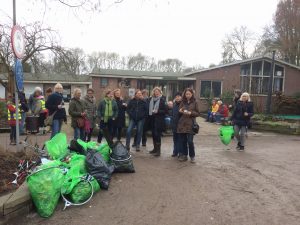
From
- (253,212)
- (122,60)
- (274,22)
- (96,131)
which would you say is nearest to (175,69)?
(122,60)

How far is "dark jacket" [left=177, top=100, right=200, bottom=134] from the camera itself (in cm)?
743

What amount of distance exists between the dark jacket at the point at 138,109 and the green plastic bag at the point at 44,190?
4290 millimetres

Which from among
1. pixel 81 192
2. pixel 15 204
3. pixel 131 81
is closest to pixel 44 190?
pixel 15 204

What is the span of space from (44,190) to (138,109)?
4502 mm

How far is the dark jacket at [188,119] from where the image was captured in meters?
7.43

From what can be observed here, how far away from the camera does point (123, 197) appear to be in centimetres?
500

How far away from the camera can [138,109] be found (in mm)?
8500

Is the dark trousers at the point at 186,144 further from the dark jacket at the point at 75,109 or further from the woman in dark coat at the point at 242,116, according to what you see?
the dark jacket at the point at 75,109

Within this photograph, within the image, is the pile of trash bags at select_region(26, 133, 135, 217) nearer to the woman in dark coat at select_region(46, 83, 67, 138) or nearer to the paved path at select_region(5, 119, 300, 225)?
the paved path at select_region(5, 119, 300, 225)

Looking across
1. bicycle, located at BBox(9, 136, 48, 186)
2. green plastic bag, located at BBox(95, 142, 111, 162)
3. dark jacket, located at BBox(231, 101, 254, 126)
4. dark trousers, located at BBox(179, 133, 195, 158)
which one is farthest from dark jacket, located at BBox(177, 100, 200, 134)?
bicycle, located at BBox(9, 136, 48, 186)

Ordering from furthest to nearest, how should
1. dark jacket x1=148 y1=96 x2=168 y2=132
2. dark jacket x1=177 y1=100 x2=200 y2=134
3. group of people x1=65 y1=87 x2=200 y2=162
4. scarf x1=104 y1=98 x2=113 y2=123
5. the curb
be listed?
scarf x1=104 y1=98 x2=113 y2=123, dark jacket x1=148 y1=96 x2=168 y2=132, group of people x1=65 y1=87 x2=200 y2=162, dark jacket x1=177 y1=100 x2=200 y2=134, the curb

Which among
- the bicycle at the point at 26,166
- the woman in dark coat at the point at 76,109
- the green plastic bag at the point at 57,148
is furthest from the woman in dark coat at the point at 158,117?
the bicycle at the point at 26,166

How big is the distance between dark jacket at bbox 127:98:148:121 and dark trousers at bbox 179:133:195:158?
4.48 feet

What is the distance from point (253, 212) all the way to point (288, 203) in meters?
0.79
